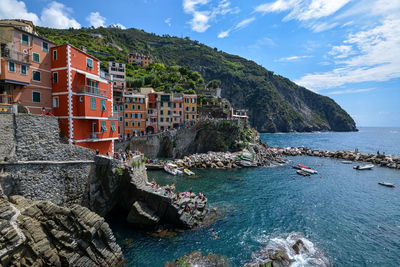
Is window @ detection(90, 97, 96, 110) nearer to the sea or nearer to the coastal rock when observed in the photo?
the sea

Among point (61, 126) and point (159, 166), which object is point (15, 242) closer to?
point (61, 126)

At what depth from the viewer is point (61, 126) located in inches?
762

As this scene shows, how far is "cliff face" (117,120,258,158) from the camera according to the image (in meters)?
47.9

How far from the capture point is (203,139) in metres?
52.2

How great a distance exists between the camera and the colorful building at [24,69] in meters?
16.6

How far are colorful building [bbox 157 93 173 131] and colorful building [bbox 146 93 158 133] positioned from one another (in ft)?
3.10

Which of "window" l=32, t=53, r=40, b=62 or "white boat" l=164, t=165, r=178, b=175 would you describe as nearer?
"window" l=32, t=53, r=40, b=62

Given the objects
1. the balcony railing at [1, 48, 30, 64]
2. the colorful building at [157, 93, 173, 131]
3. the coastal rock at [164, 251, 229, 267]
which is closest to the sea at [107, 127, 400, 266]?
the coastal rock at [164, 251, 229, 267]

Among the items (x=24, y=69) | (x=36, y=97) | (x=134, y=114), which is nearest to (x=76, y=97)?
(x=36, y=97)

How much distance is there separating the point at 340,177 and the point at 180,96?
42.0 meters

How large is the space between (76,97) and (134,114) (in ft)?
96.6

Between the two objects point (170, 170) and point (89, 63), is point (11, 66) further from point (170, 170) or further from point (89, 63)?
point (170, 170)

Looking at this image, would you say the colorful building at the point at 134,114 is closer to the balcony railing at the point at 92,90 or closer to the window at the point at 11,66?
the balcony railing at the point at 92,90

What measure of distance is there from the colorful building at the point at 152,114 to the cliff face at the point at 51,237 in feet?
126
